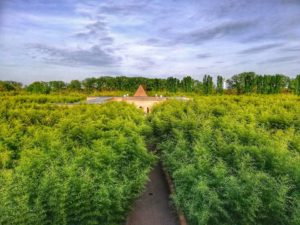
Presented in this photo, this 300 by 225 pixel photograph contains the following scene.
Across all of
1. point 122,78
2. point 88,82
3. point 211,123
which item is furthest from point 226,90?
point 211,123

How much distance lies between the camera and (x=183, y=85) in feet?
145

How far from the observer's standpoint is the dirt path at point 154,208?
7.16m

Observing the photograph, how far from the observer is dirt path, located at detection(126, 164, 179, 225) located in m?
7.16

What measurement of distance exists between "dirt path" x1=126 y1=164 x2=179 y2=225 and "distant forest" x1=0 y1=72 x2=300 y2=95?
3324 centimetres

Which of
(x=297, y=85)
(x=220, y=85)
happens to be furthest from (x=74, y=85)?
(x=297, y=85)

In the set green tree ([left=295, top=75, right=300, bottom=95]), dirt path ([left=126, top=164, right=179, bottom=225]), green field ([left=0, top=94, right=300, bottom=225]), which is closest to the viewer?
green field ([left=0, top=94, right=300, bottom=225])

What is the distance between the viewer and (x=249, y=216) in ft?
15.9

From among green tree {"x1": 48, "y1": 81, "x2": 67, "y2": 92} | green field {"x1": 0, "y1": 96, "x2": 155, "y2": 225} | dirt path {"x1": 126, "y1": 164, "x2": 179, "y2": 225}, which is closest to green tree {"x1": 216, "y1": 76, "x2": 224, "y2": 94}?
green tree {"x1": 48, "y1": 81, "x2": 67, "y2": 92}

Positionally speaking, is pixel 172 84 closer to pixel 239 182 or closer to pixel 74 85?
pixel 74 85

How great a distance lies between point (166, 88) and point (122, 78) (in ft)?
28.9

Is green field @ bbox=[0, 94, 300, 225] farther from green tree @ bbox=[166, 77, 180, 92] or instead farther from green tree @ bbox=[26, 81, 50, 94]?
green tree @ bbox=[26, 81, 50, 94]

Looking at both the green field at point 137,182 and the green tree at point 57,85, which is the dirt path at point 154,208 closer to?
the green field at point 137,182

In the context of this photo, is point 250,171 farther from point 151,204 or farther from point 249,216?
point 151,204

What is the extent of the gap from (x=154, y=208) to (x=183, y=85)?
37.5 meters
